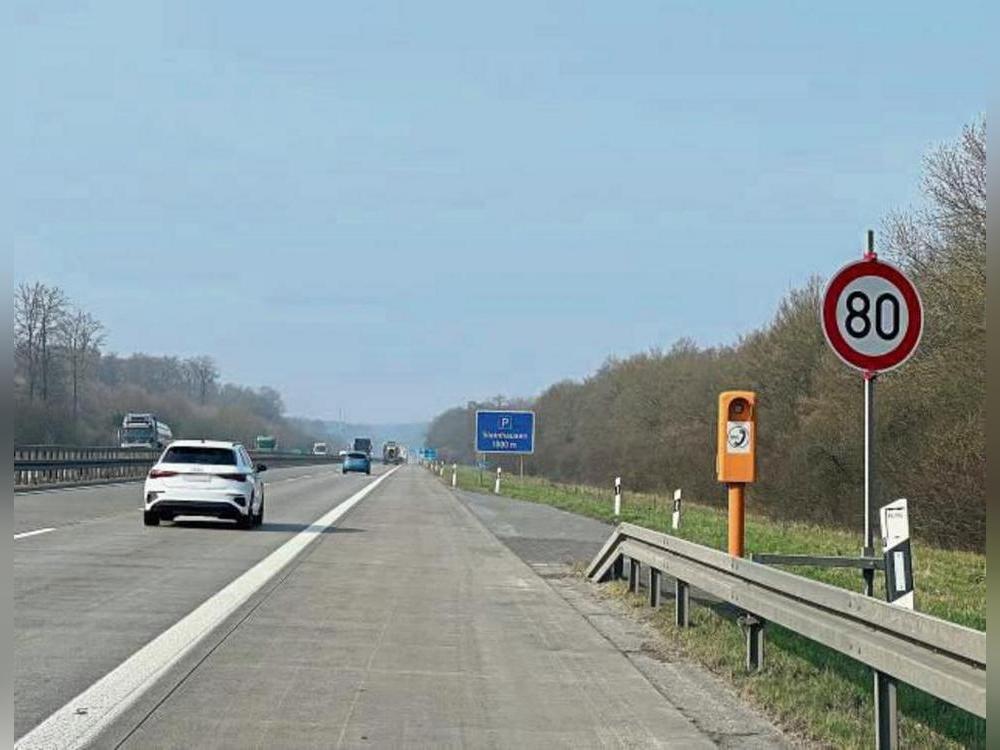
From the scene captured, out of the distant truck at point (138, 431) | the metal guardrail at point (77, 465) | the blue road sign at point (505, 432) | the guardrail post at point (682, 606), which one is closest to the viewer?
the guardrail post at point (682, 606)

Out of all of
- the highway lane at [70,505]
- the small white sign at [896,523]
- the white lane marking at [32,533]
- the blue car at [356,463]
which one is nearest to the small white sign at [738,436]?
the small white sign at [896,523]

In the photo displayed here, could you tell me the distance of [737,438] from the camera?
41.0 ft

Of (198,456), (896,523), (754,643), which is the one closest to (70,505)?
(198,456)

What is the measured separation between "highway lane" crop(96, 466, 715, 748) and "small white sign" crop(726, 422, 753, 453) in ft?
7.40

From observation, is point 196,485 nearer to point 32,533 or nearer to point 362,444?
point 32,533

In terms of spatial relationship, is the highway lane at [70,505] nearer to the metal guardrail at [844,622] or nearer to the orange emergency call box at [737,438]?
the metal guardrail at [844,622]

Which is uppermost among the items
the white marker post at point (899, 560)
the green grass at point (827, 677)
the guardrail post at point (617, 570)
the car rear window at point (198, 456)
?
the car rear window at point (198, 456)

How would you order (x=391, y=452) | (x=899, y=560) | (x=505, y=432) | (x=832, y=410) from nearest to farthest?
1. (x=899, y=560)
2. (x=832, y=410)
3. (x=505, y=432)
4. (x=391, y=452)

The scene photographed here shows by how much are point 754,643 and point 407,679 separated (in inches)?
109

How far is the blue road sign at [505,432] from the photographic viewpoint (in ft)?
191

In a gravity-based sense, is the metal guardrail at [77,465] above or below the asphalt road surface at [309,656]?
above

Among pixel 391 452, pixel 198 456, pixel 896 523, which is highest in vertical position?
pixel 198 456

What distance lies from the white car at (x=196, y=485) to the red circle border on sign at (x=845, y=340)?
17.8 meters

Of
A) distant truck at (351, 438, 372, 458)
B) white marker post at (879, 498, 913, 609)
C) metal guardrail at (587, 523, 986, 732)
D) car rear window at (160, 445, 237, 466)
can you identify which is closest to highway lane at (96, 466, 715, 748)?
metal guardrail at (587, 523, 986, 732)
